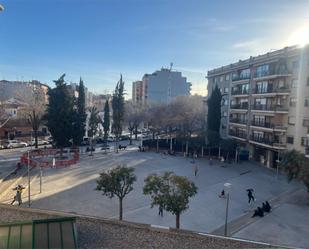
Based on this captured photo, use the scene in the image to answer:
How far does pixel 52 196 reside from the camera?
21484 millimetres

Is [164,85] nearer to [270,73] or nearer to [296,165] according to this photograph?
[270,73]

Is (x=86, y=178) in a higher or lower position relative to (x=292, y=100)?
lower

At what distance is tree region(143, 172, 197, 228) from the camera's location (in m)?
14.1

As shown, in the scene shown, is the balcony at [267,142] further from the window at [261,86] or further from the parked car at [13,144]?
the parked car at [13,144]

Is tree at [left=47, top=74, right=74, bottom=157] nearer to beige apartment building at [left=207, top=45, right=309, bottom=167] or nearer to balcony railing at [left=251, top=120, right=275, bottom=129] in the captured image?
beige apartment building at [left=207, top=45, right=309, bottom=167]

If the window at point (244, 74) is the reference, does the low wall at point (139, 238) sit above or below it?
below

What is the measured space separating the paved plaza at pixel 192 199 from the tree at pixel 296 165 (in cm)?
278

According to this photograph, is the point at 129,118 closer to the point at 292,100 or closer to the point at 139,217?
the point at 292,100

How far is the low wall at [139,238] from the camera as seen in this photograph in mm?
9055

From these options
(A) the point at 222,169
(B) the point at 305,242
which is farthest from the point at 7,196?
(A) the point at 222,169

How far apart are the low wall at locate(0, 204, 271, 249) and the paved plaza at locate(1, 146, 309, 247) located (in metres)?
Answer: 6.75

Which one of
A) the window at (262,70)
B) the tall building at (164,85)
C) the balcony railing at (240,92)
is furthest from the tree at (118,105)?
the tall building at (164,85)

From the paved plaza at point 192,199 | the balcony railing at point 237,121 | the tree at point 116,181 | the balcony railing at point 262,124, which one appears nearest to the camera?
the tree at point 116,181

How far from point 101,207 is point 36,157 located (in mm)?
20270
